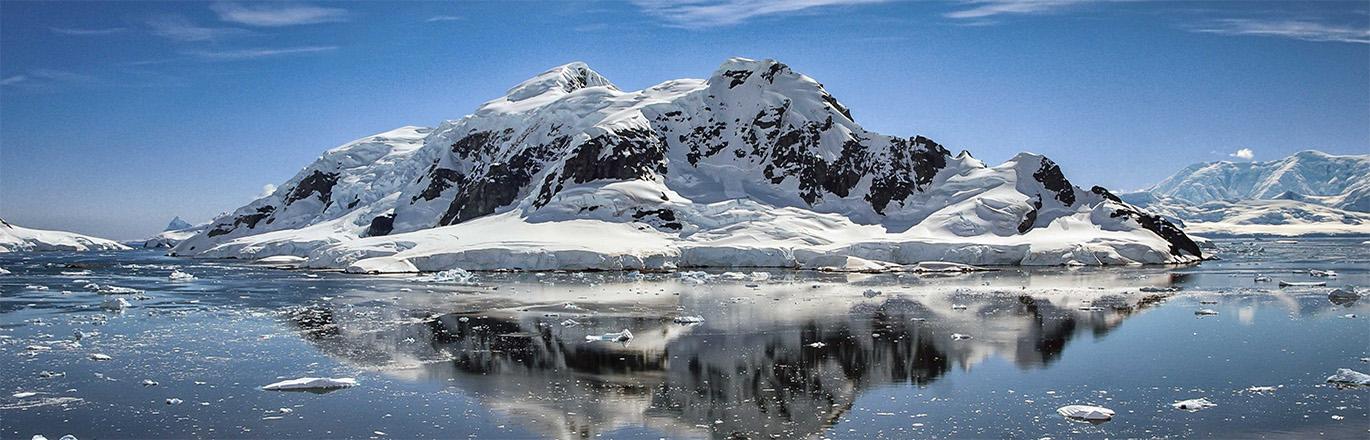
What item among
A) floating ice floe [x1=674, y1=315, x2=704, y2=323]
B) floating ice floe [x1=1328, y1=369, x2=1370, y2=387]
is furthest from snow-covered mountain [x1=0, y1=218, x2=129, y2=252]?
floating ice floe [x1=1328, y1=369, x2=1370, y2=387]

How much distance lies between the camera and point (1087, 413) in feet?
73.8

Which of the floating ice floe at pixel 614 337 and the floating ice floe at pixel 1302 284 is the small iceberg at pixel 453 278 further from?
the floating ice floe at pixel 1302 284

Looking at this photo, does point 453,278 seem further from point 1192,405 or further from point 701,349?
point 1192,405

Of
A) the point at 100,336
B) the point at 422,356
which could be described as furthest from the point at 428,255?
the point at 422,356

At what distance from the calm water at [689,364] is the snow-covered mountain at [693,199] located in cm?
3107

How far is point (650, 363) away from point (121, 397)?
14145mm

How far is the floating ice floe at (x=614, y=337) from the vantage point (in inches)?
1422

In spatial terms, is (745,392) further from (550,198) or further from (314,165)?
(314,165)

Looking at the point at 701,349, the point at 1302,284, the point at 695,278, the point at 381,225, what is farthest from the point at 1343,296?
the point at 381,225

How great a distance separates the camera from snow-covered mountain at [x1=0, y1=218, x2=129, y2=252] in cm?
16441

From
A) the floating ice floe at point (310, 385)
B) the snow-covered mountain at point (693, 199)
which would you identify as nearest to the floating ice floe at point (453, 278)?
the snow-covered mountain at point (693, 199)

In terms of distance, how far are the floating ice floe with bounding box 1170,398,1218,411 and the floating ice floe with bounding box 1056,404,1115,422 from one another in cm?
201

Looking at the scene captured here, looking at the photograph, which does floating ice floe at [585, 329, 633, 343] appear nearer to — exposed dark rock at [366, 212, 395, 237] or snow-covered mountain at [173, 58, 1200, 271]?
snow-covered mountain at [173, 58, 1200, 271]

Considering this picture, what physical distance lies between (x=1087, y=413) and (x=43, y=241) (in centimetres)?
19303
